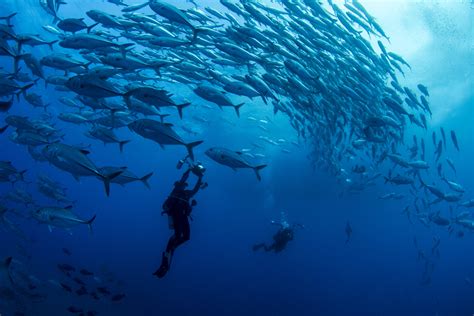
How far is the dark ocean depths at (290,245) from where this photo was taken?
19734mm

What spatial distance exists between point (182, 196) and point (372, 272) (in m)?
63.4

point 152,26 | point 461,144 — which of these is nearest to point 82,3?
point 152,26

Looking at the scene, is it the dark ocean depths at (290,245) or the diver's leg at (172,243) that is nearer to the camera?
the diver's leg at (172,243)

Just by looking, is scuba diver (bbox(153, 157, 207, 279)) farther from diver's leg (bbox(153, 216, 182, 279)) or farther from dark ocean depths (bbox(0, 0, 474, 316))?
dark ocean depths (bbox(0, 0, 474, 316))

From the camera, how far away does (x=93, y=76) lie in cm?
518

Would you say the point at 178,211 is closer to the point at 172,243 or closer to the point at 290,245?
the point at 172,243

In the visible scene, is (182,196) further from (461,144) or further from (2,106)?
(461,144)

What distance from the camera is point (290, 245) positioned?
5112cm

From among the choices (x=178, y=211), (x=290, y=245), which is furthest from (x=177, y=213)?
(x=290, y=245)

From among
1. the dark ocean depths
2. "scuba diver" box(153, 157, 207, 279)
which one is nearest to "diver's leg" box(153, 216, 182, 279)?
"scuba diver" box(153, 157, 207, 279)

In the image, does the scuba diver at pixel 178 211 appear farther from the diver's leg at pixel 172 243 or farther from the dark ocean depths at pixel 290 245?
the dark ocean depths at pixel 290 245

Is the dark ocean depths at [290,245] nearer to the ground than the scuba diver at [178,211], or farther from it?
nearer to the ground

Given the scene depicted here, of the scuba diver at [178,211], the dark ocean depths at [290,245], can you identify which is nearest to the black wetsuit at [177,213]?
the scuba diver at [178,211]

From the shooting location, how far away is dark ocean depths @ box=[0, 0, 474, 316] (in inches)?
777
